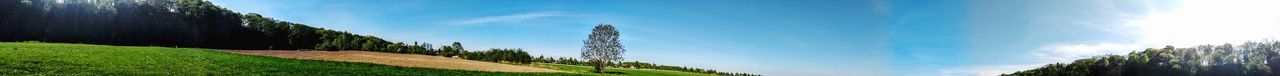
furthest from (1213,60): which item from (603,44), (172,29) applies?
(172,29)

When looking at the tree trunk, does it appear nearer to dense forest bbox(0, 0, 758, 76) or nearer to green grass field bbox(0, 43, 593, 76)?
dense forest bbox(0, 0, 758, 76)

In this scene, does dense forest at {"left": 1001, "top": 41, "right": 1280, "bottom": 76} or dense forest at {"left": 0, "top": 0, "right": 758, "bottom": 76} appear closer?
dense forest at {"left": 1001, "top": 41, "right": 1280, "bottom": 76}

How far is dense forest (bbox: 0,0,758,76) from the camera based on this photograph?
75.6m

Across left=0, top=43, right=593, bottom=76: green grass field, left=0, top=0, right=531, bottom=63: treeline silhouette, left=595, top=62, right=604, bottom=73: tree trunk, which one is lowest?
left=595, top=62, right=604, bottom=73: tree trunk

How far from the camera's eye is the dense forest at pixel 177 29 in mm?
75625

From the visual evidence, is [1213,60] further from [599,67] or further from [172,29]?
[172,29]

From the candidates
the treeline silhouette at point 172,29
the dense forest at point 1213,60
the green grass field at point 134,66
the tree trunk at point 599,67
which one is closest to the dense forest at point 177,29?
the treeline silhouette at point 172,29

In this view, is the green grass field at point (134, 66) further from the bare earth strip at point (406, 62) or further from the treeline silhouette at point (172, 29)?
the treeline silhouette at point (172, 29)

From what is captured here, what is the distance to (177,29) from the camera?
87.5 meters

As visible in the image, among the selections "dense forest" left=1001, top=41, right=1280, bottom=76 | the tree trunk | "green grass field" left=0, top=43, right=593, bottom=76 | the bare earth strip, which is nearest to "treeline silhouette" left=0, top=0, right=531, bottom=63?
the bare earth strip

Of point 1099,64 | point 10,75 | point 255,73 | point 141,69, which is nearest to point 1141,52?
point 1099,64

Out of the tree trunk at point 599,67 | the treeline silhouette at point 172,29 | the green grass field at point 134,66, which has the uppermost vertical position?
the treeline silhouette at point 172,29

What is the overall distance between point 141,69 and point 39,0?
5164cm

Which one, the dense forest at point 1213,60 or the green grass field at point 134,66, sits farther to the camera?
the dense forest at point 1213,60
